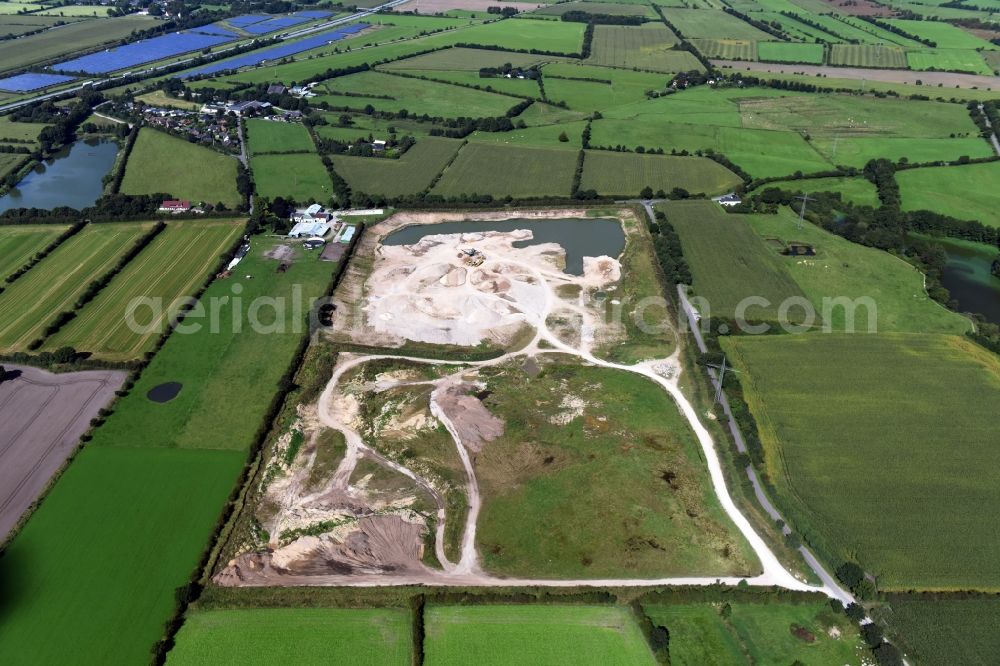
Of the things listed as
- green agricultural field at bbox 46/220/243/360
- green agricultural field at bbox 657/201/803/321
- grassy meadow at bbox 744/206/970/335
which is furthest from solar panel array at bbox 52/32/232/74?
grassy meadow at bbox 744/206/970/335

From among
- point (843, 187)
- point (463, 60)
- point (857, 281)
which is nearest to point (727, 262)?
point (857, 281)

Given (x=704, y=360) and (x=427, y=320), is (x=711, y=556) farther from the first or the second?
(x=427, y=320)

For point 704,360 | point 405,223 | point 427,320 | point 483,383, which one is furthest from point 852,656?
point 405,223

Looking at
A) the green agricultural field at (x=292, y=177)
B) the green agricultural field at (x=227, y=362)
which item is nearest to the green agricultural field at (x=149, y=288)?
the green agricultural field at (x=227, y=362)

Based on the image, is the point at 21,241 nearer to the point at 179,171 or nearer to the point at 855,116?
the point at 179,171

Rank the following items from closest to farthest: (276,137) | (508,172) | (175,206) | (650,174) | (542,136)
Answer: (175,206), (650,174), (508,172), (276,137), (542,136)
